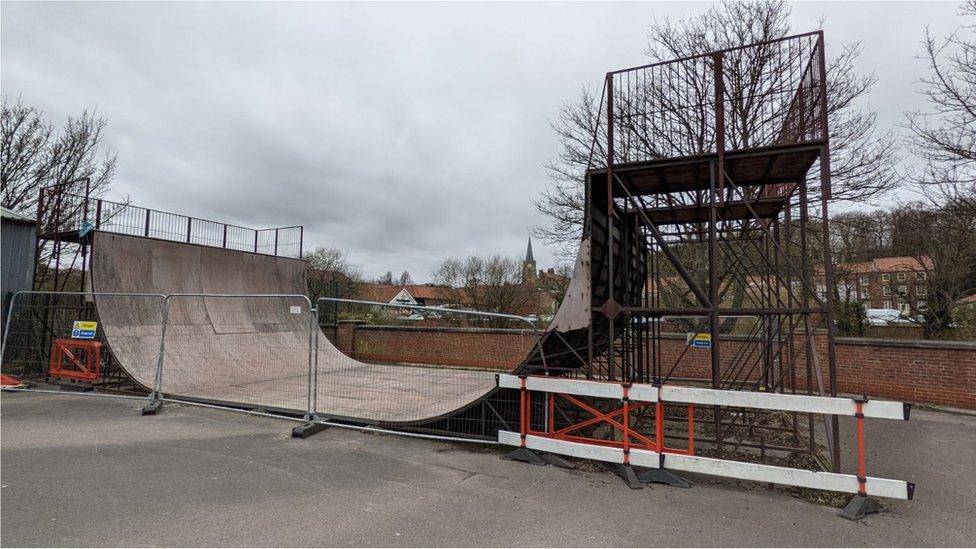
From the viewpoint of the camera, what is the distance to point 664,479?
15.8 ft

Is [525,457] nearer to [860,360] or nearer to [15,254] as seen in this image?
[860,360]

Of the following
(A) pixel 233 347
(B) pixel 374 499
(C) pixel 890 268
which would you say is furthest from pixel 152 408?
(C) pixel 890 268

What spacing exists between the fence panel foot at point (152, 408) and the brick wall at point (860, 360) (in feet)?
27.7

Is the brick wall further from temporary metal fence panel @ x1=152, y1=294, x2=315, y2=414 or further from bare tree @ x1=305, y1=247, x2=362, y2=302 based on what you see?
bare tree @ x1=305, y1=247, x2=362, y2=302

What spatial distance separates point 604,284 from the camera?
7.27 metres

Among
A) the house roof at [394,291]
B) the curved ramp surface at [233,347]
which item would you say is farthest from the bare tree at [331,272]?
the curved ramp surface at [233,347]

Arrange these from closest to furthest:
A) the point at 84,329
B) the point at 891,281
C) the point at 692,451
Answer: the point at 692,451
the point at 84,329
the point at 891,281

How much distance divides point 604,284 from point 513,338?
9270mm

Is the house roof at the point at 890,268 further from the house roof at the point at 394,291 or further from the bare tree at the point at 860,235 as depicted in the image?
the house roof at the point at 394,291

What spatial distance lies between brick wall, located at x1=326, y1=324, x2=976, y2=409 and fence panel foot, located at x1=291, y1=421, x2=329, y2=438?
216 inches

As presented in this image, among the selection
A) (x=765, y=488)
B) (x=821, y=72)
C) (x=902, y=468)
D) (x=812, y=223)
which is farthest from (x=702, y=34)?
(x=765, y=488)

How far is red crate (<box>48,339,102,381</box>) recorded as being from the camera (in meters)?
9.04

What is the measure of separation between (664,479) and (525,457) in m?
1.58

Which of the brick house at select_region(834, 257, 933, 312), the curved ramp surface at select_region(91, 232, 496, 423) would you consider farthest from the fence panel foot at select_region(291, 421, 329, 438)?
the brick house at select_region(834, 257, 933, 312)
